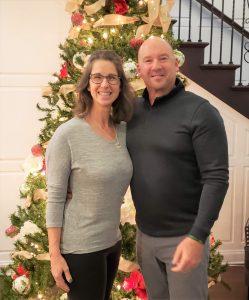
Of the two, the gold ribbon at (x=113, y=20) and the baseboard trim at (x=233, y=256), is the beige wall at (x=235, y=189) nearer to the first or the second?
the baseboard trim at (x=233, y=256)

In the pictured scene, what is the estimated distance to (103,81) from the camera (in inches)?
60.2

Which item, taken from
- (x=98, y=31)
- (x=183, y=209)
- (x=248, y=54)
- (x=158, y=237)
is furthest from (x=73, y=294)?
(x=248, y=54)

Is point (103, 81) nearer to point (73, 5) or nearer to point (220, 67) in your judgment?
point (73, 5)

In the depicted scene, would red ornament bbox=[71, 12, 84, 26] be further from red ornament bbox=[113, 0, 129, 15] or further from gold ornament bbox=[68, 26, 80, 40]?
red ornament bbox=[113, 0, 129, 15]

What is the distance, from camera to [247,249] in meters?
2.70

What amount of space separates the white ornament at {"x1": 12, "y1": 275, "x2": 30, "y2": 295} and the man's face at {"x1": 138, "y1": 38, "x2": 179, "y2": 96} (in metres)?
1.29

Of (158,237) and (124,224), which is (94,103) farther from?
(124,224)

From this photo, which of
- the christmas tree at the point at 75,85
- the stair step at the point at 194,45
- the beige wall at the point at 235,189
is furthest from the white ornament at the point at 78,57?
the beige wall at the point at 235,189

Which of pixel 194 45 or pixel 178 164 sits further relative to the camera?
pixel 194 45

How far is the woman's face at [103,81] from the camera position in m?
1.53

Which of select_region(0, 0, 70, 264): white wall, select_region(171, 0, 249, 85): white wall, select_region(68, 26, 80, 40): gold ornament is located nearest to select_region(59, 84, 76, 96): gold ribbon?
select_region(68, 26, 80, 40): gold ornament

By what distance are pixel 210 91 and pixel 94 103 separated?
5.92 ft

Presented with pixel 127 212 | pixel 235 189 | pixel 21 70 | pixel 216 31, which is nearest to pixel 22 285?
pixel 127 212

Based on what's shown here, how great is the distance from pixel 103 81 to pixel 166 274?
798mm
